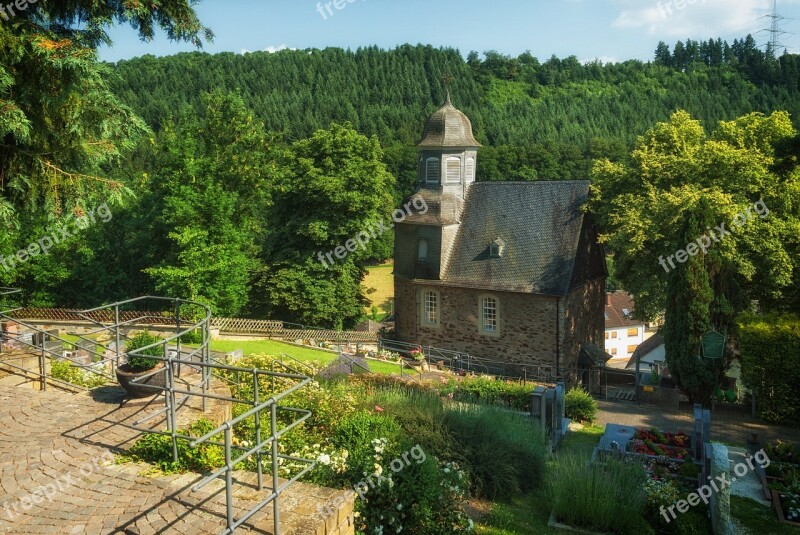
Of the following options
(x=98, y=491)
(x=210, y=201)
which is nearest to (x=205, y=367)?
(x=98, y=491)

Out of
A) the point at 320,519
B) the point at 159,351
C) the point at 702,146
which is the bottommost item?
the point at 320,519

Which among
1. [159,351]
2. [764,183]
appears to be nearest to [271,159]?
[764,183]

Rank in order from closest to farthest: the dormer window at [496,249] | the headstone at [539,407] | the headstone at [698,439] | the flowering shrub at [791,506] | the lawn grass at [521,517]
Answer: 1. the lawn grass at [521,517]
2. the flowering shrub at [791,506]
3. the headstone at [698,439]
4. the headstone at [539,407]
5. the dormer window at [496,249]

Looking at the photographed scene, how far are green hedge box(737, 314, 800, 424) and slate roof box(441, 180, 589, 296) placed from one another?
7373mm

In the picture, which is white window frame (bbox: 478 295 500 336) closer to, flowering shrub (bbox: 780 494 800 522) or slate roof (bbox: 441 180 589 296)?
slate roof (bbox: 441 180 589 296)

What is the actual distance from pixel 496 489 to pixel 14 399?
7646mm

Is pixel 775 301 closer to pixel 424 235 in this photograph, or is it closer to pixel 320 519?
pixel 424 235

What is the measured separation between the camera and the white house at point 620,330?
59.8 metres

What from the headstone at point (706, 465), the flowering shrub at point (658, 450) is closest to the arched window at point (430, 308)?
the flowering shrub at point (658, 450)

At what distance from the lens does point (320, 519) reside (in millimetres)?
6367

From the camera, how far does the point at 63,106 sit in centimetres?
1062

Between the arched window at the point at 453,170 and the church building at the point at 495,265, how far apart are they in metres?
0.04

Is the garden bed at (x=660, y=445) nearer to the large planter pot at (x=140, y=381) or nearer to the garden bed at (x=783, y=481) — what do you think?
the garden bed at (x=783, y=481)

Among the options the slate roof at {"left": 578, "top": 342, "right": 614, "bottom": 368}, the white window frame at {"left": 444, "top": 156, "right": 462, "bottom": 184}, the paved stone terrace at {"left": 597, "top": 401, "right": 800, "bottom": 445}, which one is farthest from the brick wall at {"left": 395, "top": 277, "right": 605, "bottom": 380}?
the white window frame at {"left": 444, "top": 156, "right": 462, "bottom": 184}
